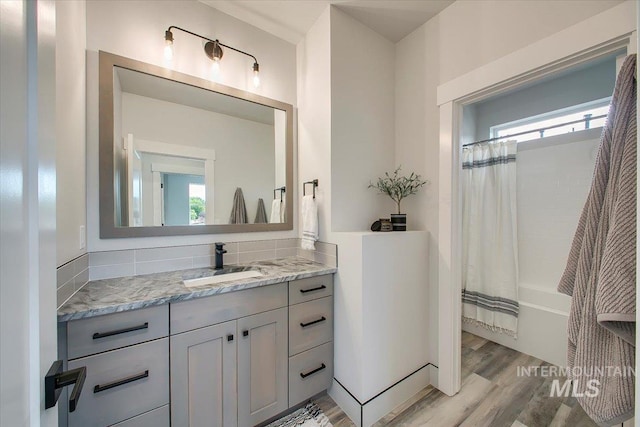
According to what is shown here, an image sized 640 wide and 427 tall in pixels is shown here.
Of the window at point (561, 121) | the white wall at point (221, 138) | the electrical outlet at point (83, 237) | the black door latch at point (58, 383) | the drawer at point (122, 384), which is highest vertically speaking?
the window at point (561, 121)

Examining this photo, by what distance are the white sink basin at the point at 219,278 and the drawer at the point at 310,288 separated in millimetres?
238

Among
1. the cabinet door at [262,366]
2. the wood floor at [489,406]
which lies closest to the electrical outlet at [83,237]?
the cabinet door at [262,366]

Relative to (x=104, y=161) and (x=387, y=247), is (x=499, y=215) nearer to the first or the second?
(x=387, y=247)

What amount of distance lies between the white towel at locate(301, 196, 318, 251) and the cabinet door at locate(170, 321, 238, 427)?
29.2 inches

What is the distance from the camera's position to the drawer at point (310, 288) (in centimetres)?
152

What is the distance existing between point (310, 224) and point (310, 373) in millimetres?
994

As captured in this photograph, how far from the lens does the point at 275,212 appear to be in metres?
2.05

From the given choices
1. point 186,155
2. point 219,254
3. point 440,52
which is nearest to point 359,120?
point 440,52

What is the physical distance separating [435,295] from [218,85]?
2.25 meters

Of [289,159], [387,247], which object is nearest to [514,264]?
[387,247]

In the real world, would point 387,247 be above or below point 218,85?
below

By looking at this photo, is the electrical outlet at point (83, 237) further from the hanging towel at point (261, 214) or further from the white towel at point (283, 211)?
the white towel at point (283, 211)

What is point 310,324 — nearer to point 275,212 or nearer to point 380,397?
point 380,397

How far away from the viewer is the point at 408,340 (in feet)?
5.68
